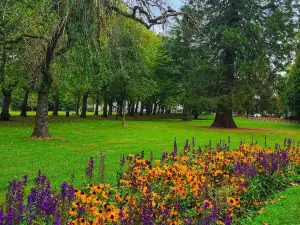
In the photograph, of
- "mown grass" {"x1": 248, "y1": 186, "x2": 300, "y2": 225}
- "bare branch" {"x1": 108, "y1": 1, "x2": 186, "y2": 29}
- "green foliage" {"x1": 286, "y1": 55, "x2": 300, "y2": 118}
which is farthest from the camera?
"green foliage" {"x1": 286, "y1": 55, "x2": 300, "y2": 118}

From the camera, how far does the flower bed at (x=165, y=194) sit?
12.3ft

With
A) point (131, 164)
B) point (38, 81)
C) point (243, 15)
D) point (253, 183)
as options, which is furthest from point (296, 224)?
point (243, 15)

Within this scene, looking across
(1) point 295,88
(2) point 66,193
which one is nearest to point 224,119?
(1) point 295,88

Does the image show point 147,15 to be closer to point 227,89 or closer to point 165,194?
point 165,194

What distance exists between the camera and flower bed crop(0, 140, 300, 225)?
12.3 ft

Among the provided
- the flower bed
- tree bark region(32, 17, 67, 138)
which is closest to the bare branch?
tree bark region(32, 17, 67, 138)

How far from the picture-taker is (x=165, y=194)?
544 centimetres

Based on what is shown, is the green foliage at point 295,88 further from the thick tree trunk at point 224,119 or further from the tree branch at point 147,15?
the tree branch at point 147,15

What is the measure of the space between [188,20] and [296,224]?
1041 centimetres

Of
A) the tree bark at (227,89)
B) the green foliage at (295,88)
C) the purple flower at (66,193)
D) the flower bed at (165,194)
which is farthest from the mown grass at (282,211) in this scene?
the green foliage at (295,88)

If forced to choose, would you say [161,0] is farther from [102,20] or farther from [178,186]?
[178,186]

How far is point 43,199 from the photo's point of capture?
13.3 feet

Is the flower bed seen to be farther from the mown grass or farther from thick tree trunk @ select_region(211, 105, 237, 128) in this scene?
thick tree trunk @ select_region(211, 105, 237, 128)

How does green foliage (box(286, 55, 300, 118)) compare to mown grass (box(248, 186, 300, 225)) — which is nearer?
mown grass (box(248, 186, 300, 225))
